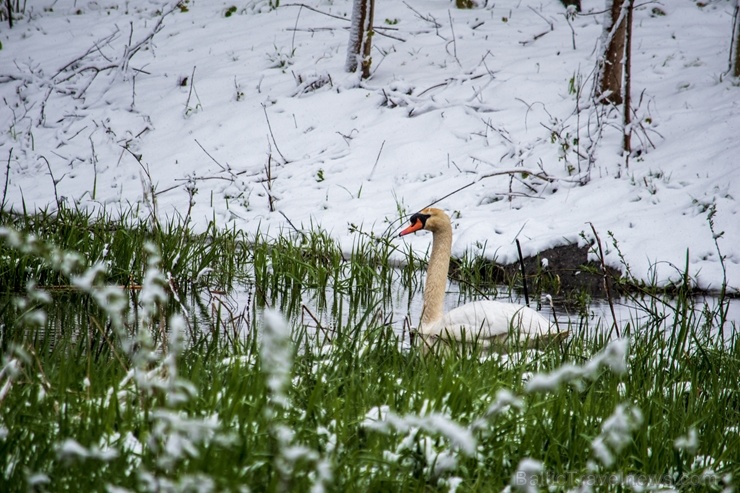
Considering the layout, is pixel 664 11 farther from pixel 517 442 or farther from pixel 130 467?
pixel 130 467

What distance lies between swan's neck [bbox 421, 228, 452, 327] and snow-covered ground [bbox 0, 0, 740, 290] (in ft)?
5.22

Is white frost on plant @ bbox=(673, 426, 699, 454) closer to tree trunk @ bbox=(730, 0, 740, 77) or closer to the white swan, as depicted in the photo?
the white swan

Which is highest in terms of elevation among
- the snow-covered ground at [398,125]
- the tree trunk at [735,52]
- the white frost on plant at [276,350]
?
the white frost on plant at [276,350]

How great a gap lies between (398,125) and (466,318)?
A: 277 inches

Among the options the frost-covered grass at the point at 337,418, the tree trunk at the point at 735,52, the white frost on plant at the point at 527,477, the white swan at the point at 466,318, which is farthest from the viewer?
the tree trunk at the point at 735,52

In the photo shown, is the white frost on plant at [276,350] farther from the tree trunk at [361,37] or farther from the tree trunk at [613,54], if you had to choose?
the tree trunk at [361,37]

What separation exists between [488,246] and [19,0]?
15.1 meters

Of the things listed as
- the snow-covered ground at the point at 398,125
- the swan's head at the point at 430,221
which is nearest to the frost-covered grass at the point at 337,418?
the swan's head at the point at 430,221

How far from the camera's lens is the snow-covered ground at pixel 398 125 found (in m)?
8.77

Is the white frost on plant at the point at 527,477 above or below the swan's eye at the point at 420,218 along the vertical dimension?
above

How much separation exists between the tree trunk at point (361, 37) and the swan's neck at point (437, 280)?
279 inches

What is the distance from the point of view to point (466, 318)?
5094mm

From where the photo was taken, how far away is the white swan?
4.71 meters

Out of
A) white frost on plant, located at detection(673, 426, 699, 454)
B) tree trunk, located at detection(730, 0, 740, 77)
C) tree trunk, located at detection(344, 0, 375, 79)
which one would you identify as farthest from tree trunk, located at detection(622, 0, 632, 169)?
white frost on plant, located at detection(673, 426, 699, 454)
